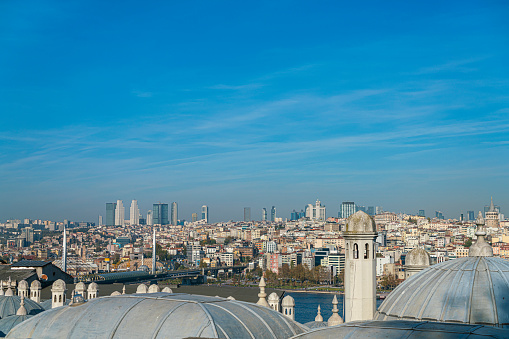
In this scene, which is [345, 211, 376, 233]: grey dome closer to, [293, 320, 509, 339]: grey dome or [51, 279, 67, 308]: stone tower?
[293, 320, 509, 339]: grey dome

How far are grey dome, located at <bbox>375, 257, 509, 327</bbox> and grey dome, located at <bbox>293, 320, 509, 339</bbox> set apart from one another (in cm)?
257

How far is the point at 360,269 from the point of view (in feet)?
33.1

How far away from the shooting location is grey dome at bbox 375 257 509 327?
7.62 m

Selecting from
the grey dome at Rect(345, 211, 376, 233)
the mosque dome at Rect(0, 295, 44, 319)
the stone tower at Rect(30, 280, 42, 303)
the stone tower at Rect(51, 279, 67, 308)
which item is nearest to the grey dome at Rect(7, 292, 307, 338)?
the grey dome at Rect(345, 211, 376, 233)

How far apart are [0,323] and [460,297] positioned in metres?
8.60

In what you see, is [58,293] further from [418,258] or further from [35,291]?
[418,258]

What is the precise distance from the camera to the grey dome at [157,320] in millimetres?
6906

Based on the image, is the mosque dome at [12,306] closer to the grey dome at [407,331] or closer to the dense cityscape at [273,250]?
the grey dome at [407,331]

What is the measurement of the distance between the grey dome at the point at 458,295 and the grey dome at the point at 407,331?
2566 millimetres

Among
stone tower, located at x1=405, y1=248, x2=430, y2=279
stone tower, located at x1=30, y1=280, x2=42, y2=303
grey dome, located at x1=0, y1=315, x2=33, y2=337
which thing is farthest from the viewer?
stone tower, located at x1=30, y1=280, x2=42, y2=303

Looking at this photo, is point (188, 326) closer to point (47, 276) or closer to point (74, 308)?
point (74, 308)

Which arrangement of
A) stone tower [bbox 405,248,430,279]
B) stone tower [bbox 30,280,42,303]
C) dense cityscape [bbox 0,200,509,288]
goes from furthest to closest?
dense cityscape [bbox 0,200,509,288], stone tower [bbox 30,280,42,303], stone tower [bbox 405,248,430,279]

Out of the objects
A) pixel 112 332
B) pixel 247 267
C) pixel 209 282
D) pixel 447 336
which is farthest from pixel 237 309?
pixel 247 267

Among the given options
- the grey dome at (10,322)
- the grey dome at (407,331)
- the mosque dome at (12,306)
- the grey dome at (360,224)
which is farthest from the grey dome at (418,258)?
the mosque dome at (12,306)
